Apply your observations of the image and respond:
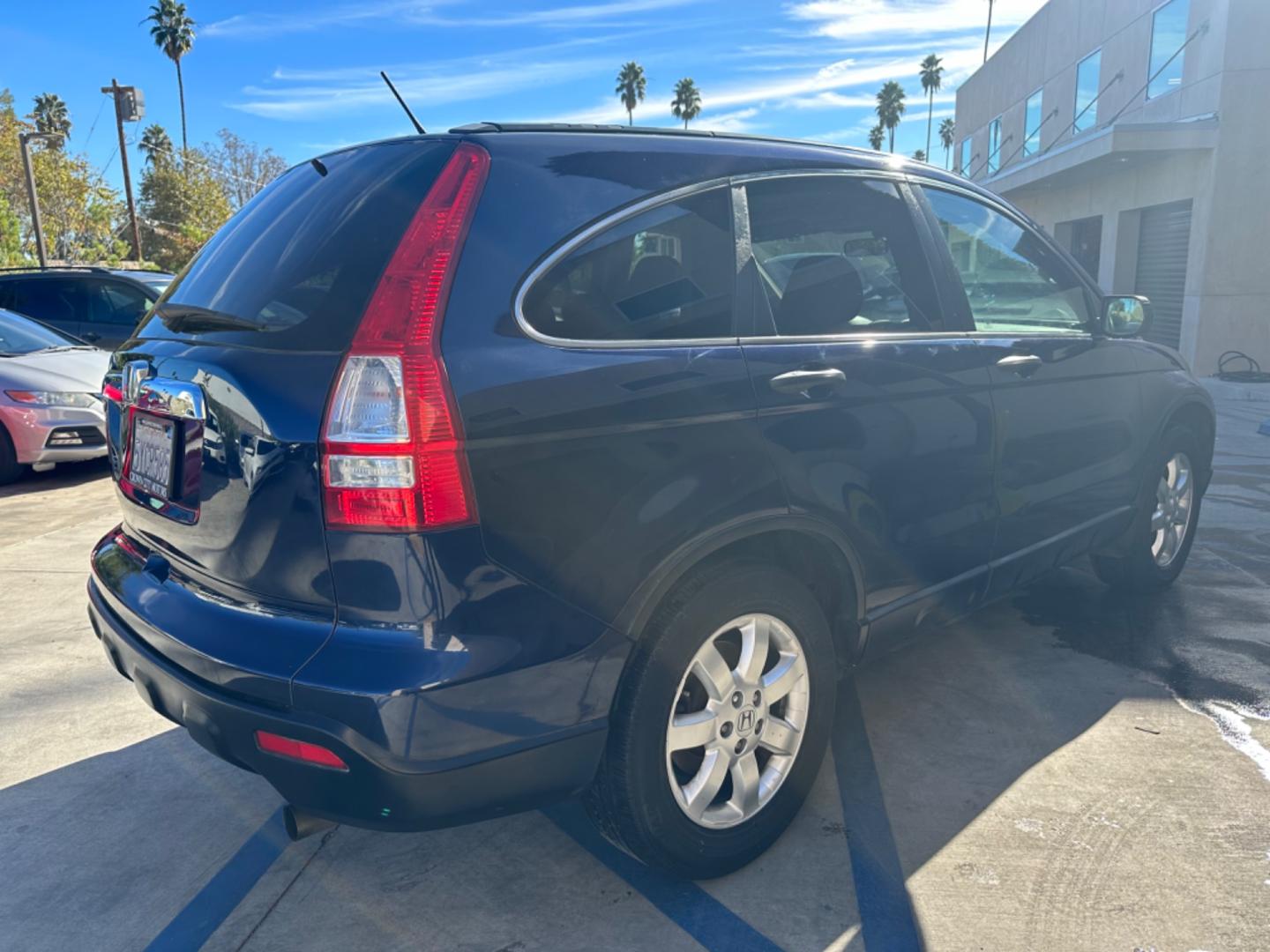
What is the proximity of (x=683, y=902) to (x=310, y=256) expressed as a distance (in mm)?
1851

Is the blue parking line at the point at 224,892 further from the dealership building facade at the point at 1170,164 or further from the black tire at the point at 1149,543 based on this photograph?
the dealership building facade at the point at 1170,164

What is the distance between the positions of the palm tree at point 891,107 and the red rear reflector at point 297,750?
8929 centimetres

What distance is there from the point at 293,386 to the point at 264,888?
4.64 ft

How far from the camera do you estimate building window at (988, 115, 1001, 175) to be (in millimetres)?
28109

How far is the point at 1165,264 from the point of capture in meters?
16.4

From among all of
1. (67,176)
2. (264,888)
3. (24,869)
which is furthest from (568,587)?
(67,176)

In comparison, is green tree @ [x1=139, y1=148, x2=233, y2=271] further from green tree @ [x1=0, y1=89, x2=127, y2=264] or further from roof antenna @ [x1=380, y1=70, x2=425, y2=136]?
roof antenna @ [x1=380, y1=70, x2=425, y2=136]

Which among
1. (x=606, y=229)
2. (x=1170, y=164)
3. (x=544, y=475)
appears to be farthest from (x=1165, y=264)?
(x=544, y=475)

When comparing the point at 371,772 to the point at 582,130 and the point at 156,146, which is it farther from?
the point at 156,146

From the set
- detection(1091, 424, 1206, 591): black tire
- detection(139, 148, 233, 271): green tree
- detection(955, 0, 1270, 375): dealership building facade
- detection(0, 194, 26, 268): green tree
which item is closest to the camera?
detection(1091, 424, 1206, 591): black tire

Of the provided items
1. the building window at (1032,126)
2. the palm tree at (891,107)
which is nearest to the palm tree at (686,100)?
the palm tree at (891,107)

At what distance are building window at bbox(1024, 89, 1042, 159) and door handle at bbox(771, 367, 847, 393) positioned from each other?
24.1 meters

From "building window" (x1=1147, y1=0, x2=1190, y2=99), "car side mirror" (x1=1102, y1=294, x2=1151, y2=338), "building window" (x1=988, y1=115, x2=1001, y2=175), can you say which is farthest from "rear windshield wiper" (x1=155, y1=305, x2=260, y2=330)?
"building window" (x1=988, y1=115, x2=1001, y2=175)

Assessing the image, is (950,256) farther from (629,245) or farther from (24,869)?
(24,869)
